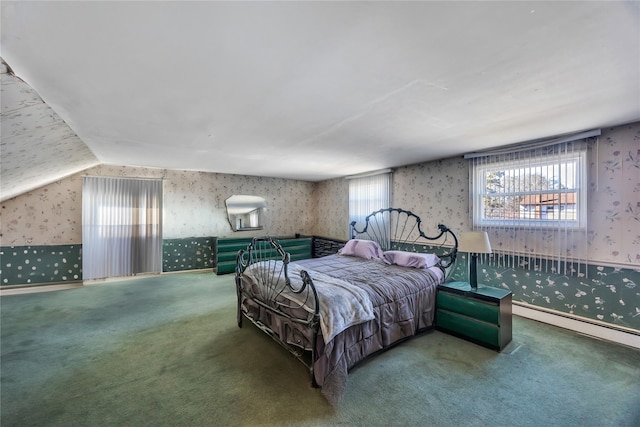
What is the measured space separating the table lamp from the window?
0.88m

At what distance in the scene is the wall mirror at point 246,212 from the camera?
624 cm

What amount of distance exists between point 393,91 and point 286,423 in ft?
8.01

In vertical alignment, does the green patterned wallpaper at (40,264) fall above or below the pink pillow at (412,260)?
below

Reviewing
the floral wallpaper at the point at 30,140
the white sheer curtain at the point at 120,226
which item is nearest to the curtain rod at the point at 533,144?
the floral wallpaper at the point at 30,140

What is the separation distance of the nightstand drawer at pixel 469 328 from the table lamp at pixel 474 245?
0.41m

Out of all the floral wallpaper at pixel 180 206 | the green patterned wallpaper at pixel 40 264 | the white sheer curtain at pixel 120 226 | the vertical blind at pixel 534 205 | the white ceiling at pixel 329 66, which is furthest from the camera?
the white sheer curtain at pixel 120 226

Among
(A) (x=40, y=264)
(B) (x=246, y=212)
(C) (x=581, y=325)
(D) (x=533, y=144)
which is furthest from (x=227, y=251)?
(C) (x=581, y=325)

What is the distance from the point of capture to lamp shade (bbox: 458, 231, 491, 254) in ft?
9.48

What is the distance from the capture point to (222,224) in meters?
6.14

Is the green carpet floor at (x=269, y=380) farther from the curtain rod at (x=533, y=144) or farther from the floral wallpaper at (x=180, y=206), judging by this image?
the curtain rod at (x=533, y=144)

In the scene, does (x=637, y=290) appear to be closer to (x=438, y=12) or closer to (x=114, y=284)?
(x=438, y=12)

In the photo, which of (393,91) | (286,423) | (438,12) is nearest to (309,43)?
(438,12)

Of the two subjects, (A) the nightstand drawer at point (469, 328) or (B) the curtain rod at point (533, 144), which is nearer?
(A) the nightstand drawer at point (469, 328)

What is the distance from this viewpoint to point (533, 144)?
323cm
